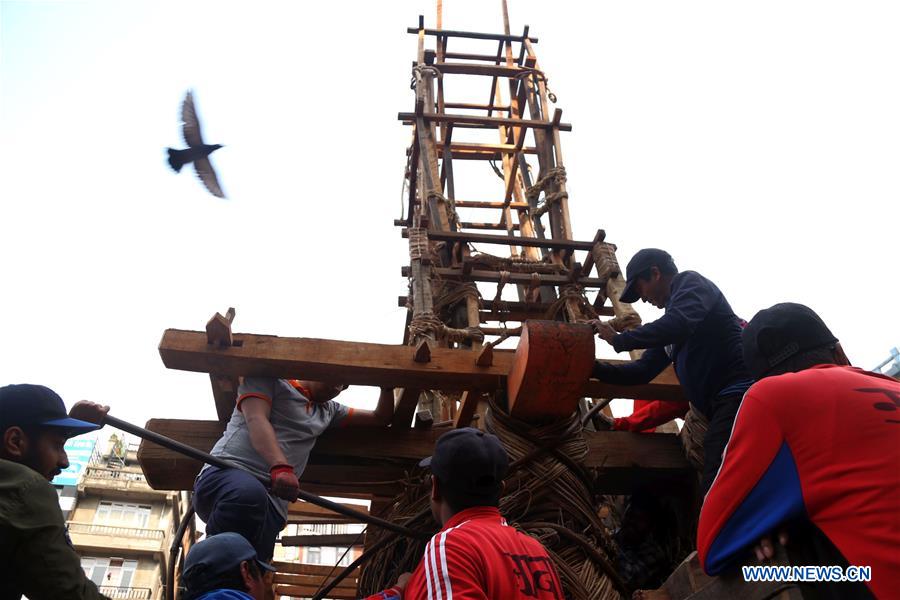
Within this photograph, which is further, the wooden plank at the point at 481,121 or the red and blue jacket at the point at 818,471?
the wooden plank at the point at 481,121

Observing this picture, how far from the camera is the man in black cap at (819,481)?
1413mm

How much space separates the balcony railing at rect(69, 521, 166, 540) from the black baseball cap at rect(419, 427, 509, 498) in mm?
34779

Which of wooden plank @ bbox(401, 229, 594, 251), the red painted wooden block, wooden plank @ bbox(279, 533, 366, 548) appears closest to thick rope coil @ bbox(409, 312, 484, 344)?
wooden plank @ bbox(401, 229, 594, 251)

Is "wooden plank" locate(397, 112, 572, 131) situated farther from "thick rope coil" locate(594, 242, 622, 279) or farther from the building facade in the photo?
the building facade

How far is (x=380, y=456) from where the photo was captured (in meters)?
3.53

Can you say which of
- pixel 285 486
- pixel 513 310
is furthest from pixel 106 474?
pixel 285 486

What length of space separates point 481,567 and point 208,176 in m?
3.71

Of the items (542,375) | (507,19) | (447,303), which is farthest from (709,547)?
(507,19)

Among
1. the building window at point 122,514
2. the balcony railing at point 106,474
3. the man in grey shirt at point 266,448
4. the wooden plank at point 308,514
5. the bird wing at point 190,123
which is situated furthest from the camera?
the balcony railing at point 106,474

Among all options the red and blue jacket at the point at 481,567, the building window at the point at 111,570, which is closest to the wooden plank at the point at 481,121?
the red and blue jacket at the point at 481,567

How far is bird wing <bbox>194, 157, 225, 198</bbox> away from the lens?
4.62m

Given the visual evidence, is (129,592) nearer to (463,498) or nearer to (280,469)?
(280,469)

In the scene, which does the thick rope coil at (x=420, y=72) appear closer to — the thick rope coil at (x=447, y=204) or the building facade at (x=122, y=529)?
the thick rope coil at (x=447, y=204)

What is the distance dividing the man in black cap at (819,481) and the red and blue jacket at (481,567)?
0.48m
